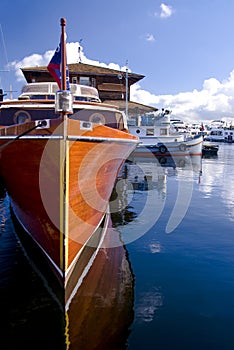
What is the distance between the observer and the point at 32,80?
33000mm

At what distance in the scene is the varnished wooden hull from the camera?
525cm

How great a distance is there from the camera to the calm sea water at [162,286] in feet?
14.9

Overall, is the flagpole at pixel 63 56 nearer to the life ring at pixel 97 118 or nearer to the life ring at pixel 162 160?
the life ring at pixel 97 118

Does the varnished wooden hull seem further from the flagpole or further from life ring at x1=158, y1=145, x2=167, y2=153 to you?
life ring at x1=158, y1=145, x2=167, y2=153

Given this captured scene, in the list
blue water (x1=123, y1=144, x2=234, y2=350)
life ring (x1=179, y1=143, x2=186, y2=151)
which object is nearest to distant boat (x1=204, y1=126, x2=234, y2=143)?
life ring (x1=179, y1=143, x2=186, y2=151)

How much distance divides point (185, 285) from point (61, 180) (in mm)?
3252

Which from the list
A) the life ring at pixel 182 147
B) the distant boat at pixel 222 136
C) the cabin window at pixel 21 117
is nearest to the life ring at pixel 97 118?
the cabin window at pixel 21 117

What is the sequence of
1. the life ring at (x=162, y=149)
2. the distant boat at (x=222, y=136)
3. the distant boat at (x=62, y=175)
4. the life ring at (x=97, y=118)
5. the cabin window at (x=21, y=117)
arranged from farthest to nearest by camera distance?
1. the distant boat at (x=222, y=136)
2. the life ring at (x=162, y=149)
3. the life ring at (x=97, y=118)
4. the cabin window at (x=21, y=117)
5. the distant boat at (x=62, y=175)

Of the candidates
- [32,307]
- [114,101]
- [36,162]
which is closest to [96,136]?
[36,162]

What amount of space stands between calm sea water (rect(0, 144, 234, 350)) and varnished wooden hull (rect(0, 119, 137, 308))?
2.42 feet

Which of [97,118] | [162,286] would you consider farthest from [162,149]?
[162,286]

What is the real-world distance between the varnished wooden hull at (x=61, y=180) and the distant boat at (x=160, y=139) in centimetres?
2860

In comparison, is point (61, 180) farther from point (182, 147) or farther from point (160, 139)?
point (182, 147)

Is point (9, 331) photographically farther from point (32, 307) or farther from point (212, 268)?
point (212, 268)
